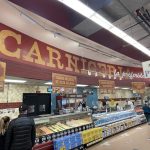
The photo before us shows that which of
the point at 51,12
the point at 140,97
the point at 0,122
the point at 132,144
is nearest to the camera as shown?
the point at 0,122

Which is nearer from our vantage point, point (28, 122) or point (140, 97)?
point (28, 122)

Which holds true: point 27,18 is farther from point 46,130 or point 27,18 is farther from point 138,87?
point 138,87

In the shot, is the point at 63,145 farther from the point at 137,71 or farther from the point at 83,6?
the point at 137,71

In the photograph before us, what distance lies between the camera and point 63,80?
288 inches

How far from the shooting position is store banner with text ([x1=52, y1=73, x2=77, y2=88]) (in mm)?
6973

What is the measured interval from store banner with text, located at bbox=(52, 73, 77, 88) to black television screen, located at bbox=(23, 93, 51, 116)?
695mm

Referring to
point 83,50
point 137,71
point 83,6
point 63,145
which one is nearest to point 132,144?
point 63,145

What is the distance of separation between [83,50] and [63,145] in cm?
494

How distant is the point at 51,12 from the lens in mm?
5125

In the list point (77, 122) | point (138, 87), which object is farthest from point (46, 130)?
point (138, 87)

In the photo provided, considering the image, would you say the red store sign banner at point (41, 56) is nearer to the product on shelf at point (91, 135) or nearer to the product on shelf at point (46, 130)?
the product on shelf at point (46, 130)

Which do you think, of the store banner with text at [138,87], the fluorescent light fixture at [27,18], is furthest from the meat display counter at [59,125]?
the store banner with text at [138,87]

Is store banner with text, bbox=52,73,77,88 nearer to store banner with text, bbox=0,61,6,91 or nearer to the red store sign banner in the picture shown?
the red store sign banner

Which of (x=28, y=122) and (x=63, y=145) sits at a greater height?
(x=28, y=122)
